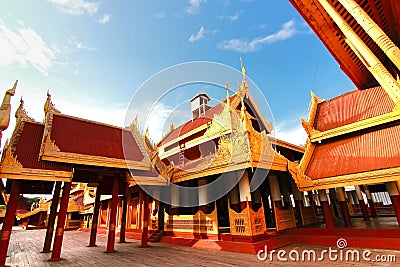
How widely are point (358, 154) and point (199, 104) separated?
13264 millimetres

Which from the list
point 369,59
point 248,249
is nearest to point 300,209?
point 248,249

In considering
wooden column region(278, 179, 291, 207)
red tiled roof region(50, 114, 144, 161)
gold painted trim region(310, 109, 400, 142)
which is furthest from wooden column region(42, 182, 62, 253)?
gold painted trim region(310, 109, 400, 142)

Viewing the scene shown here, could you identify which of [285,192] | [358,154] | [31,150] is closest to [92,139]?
[31,150]

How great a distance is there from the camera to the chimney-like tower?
1905 cm

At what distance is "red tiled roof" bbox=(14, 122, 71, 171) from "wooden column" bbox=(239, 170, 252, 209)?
759 cm

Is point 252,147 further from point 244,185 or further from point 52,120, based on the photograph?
point 52,120

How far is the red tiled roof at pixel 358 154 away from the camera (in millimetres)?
7702

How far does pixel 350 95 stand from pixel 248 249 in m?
10.1

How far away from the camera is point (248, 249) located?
791cm

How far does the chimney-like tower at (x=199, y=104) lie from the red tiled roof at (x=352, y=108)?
9.56 metres

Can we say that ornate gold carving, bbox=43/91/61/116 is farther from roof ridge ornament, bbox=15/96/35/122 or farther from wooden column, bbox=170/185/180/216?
wooden column, bbox=170/185/180/216

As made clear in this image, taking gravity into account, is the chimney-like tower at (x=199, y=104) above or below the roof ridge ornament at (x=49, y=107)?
above

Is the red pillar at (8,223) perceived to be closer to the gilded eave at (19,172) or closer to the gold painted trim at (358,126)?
the gilded eave at (19,172)

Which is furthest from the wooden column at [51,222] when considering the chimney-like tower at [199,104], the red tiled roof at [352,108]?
the red tiled roof at [352,108]
